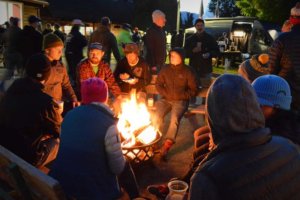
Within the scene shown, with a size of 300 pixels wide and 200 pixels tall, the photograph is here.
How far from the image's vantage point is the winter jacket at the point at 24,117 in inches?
142

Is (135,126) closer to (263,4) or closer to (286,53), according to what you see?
(286,53)

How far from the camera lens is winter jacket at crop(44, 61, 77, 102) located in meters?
5.32

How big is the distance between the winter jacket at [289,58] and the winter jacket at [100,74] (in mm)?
2819

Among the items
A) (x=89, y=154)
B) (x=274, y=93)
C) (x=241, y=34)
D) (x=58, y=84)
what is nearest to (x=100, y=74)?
(x=58, y=84)

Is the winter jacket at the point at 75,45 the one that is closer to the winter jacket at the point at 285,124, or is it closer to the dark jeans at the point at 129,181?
the dark jeans at the point at 129,181

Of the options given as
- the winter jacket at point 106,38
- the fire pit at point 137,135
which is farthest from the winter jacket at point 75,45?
the fire pit at point 137,135

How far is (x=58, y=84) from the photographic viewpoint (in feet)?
17.9

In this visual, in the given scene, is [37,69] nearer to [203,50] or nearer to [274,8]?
[203,50]

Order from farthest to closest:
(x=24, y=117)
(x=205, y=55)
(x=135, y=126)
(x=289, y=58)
A: (x=205, y=55) < (x=135, y=126) < (x=289, y=58) < (x=24, y=117)

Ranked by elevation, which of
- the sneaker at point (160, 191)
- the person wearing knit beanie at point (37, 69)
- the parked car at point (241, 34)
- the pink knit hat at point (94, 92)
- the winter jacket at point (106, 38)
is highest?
the parked car at point (241, 34)

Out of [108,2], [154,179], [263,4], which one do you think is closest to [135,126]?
[154,179]

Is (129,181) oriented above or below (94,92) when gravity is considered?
below

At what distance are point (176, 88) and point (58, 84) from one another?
1984 millimetres

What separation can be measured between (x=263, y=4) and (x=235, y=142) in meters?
29.2
